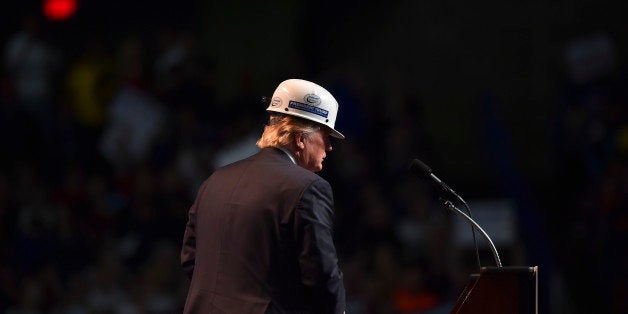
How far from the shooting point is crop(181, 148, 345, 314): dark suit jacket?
338cm

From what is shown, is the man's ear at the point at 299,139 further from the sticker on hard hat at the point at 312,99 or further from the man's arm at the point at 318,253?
the man's arm at the point at 318,253

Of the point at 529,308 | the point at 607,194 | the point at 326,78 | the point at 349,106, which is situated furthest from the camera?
the point at 326,78

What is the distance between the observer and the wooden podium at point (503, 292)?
3.41 m

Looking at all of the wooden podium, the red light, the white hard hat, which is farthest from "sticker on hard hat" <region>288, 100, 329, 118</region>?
the red light

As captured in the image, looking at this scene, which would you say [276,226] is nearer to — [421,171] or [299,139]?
[299,139]

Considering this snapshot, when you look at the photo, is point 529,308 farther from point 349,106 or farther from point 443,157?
point 443,157

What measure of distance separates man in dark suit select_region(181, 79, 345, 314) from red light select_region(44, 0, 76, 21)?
271 inches

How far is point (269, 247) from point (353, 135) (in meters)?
4.99

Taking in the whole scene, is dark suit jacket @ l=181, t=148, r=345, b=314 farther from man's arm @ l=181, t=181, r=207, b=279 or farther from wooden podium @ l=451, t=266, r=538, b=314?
wooden podium @ l=451, t=266, r=538, b=314

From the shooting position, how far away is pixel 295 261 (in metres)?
3.44

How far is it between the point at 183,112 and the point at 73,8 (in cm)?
197

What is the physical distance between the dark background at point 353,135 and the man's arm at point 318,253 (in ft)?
12.6

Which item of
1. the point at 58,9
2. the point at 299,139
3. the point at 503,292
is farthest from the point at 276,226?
the point at 58,9

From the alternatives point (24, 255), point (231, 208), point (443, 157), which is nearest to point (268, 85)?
point (443, 157)
